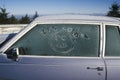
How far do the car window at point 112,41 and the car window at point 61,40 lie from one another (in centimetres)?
16

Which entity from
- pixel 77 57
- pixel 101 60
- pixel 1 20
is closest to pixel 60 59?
pixel 77 57

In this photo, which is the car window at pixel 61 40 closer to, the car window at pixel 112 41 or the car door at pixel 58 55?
the car door at pixel 58 55

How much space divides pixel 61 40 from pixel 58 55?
23cm

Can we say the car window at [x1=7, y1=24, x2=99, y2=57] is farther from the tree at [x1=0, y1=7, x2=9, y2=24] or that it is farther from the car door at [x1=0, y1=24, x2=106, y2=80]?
the tree at [x1=0, y1=7, x2=9, y2=24]

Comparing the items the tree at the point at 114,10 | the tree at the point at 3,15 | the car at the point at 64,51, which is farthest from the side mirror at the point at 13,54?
the tree at the point at 3,15

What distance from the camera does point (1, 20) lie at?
199 ft

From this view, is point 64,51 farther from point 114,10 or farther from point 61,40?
point 114,10

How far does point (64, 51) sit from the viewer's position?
509cm

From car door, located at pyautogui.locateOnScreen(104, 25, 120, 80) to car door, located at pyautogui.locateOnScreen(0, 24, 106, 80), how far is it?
0.10 meters

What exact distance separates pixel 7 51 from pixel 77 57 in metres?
1.04

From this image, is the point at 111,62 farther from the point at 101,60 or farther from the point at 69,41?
the point at 69,41

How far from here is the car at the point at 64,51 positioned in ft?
16.2

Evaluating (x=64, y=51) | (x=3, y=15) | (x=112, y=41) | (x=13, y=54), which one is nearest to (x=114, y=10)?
(x=3, y=15)

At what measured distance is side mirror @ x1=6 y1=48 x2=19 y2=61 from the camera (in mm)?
4906
